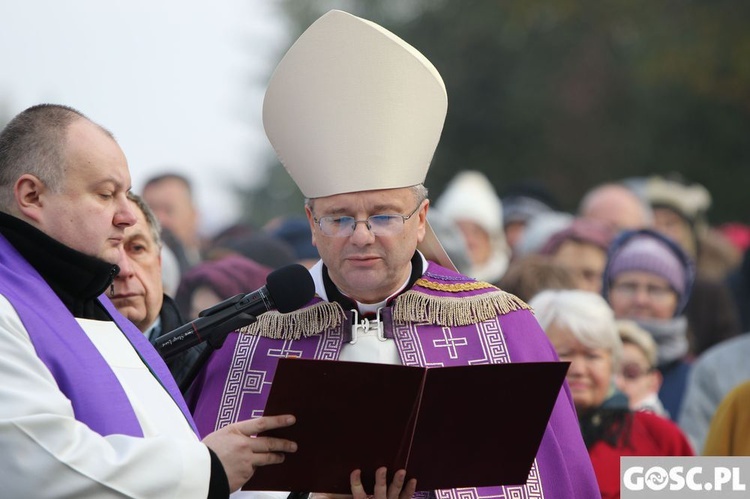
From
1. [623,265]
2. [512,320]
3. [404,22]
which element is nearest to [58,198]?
[512,320]

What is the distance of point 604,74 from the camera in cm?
3009

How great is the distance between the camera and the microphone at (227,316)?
14.9ft

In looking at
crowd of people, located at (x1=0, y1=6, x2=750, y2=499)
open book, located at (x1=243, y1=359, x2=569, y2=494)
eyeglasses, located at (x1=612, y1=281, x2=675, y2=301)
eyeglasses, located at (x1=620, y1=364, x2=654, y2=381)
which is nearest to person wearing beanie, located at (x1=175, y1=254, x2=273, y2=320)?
crowd of people, located at (x1=0, y1=6, x2=750, y2=499)

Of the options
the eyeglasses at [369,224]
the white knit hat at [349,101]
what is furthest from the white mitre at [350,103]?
the eyeglasses at [369,224]

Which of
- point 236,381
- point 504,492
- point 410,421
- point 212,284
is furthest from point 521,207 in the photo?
point 410,421

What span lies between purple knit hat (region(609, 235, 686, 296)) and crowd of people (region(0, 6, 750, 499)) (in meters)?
0.02

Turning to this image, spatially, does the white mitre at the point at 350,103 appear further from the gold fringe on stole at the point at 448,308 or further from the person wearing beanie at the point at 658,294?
the person wearing beanie at the point at 658,294

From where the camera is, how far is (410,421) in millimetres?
4184

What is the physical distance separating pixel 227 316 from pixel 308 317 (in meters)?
0.64

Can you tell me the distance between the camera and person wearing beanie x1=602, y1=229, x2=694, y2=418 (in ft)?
26.8

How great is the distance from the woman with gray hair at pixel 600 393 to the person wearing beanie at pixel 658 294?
6.56ft

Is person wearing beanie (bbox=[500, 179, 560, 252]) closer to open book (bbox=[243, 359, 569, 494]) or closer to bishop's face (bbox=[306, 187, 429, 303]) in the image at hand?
bishop's face (bbox=[306, 187, 429, 303])

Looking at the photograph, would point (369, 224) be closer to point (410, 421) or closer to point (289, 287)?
point (289, 287)

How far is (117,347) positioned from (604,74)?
26.9 metres
